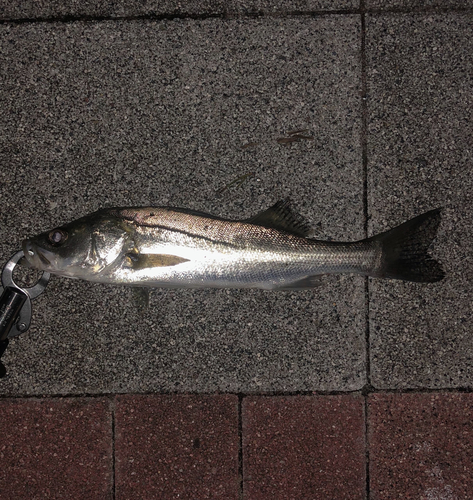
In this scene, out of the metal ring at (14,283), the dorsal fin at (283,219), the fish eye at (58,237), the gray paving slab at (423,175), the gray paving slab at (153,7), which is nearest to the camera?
the fish eye at (58,237)

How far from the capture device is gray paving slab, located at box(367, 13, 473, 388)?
318cm

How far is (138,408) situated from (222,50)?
284 cm

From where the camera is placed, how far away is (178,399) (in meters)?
3.17

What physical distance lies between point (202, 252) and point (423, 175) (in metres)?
1.82

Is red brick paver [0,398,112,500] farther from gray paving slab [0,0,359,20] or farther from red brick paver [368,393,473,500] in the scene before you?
gray paving slab [0,0,359,20]

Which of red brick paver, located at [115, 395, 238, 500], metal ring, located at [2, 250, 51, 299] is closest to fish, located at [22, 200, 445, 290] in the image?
metal ring, located at [2, 250, 51, 299]

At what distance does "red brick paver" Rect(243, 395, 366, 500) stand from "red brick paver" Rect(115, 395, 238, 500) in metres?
0.15

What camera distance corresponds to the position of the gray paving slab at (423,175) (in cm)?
318

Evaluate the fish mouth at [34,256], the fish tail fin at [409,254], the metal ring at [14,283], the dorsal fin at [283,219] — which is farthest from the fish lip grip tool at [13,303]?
the fish tail fin at [409,254]

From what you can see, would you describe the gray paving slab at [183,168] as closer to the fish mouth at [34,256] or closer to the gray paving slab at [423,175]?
the gray paving slab at [423,175]

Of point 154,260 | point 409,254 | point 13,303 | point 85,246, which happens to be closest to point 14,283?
point 13,303

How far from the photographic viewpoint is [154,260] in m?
2.81

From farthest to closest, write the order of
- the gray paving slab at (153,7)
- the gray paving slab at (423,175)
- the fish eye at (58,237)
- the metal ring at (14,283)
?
the gray paving slab at (153,7), the gray paving slab at (423,175), the metal ring at (14,283), the fish eye at (58,237)

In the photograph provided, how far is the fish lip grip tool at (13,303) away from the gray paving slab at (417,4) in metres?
3.30
